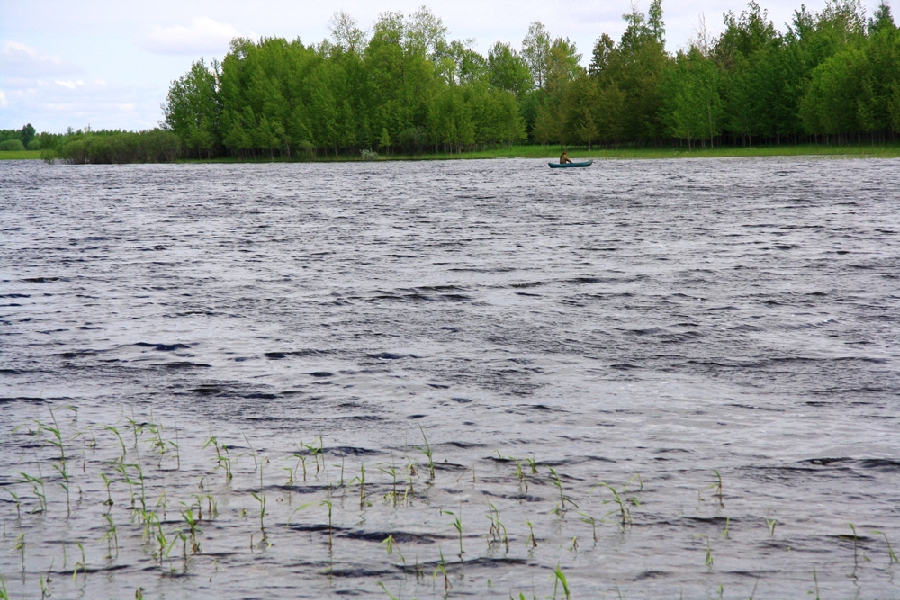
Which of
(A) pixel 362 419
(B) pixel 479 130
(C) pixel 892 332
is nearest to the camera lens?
(A) pixel 362 419

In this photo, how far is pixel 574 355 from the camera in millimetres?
13773

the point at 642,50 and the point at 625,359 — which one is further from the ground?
the point at 642,50

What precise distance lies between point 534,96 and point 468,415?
5967 inches

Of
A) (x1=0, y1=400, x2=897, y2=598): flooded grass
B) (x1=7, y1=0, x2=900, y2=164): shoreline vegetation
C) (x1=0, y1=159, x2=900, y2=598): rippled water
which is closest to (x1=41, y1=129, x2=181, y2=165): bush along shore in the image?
(x1=7, y1=0, x2=900, y2=164): shoreline vegetation

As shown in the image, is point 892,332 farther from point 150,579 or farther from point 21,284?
point 21,284

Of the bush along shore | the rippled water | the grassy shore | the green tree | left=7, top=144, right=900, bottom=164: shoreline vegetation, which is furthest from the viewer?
the bush along shore

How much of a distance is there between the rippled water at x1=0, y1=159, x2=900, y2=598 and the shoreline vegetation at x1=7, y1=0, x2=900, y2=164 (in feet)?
251

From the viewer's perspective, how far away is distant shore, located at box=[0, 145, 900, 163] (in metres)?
86.2

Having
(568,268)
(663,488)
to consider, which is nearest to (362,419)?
(663,488)

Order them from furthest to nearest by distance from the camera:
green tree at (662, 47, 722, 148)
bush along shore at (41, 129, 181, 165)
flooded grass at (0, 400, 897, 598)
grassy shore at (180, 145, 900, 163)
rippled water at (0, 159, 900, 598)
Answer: bush along shore at (41, 129, 181, 165) < green tree at (662, 47, 722, 148) < grassy shore at (180, 145, 900, 163) < rippled water at (0, 159, 900, 598) < flooded grass at (0, 400, 897, 598)

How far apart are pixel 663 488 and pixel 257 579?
13.2ft

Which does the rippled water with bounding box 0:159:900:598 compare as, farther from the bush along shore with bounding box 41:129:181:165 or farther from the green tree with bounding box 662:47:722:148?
the bush along shore with bounding box 41:129:181:165

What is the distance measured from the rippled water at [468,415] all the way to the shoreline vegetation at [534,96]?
3010 inches

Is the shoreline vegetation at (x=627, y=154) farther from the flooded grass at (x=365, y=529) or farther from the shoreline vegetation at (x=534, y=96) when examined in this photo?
the flooded grass at (x=365, y=529)
